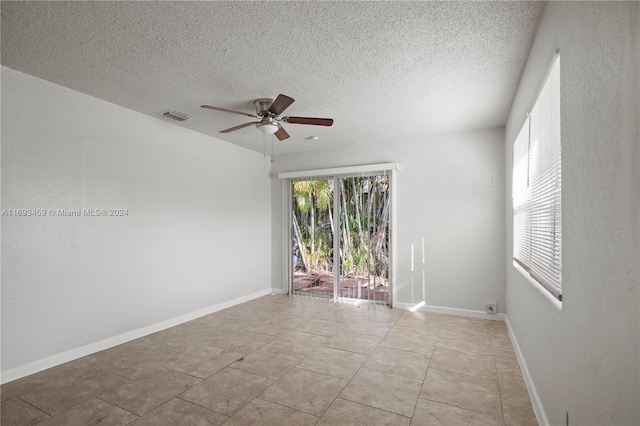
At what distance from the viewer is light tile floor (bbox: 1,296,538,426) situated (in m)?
2.11

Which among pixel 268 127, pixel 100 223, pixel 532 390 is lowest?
pixel 532 390

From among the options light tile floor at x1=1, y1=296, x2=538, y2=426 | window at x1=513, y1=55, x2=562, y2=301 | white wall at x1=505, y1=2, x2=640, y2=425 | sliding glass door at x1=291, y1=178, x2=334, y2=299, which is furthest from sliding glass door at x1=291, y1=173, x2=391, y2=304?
white wall at x1=505, y1=2, x2=640, y2=425

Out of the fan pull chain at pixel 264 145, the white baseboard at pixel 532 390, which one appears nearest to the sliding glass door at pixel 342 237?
the fan pull chain at pixel 264 145

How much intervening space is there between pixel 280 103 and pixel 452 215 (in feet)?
9.39

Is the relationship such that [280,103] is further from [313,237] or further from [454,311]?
[454,311]

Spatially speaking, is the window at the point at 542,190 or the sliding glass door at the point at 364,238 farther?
the sliding glass door at the point at 364,238

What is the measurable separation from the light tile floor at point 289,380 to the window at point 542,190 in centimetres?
97

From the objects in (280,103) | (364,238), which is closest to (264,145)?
(364,238)

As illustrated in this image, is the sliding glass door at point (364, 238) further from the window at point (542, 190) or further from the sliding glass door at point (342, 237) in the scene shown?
the window at point (542, 190)

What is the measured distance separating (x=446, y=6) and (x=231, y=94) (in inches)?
77.8

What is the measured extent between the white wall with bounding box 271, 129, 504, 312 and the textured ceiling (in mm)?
835

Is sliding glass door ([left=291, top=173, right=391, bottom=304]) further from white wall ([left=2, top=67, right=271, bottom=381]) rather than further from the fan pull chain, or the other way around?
white wall ([left=2, top=67, right=271, bottom=381])

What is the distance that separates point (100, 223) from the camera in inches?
127

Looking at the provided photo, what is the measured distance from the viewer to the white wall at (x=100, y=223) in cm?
265
